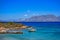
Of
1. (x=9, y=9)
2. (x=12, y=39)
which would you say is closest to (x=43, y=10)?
(x=9, y=9)

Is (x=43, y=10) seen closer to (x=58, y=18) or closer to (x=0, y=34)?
(x=58, y=18)

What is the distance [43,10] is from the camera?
14.3 ft

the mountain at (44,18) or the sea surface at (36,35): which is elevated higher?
the mountain at (44,18)

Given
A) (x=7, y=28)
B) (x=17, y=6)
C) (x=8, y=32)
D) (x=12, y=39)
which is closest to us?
(x=17, y=6)

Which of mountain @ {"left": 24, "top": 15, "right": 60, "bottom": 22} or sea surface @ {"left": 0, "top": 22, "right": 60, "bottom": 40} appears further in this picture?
sea surface @ {"left": 0, "top": 22, "right": 60, "bottom": 40}

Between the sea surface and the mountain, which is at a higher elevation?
the mountain

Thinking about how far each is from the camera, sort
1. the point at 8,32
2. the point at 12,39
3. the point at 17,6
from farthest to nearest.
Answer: the point at 8,32 < the point at 12,39 < the point at 17,6

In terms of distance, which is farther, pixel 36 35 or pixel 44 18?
pixel 36 35

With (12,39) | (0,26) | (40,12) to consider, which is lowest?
(12,39)

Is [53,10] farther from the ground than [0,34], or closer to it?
farther from the ground

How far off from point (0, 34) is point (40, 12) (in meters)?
1.72

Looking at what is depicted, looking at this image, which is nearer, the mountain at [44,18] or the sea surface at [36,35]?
the mountain at [44,18]

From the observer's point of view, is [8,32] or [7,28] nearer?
[7,28]

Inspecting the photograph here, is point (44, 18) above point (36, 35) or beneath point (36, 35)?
above
